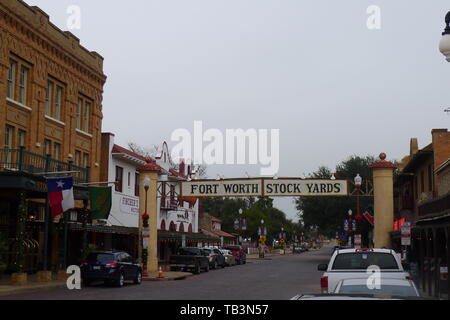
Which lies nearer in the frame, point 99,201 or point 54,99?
point 99,201

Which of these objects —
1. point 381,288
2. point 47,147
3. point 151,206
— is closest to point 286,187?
point 151,206

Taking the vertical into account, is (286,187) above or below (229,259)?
above

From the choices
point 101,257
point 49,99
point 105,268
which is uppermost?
point 49,99

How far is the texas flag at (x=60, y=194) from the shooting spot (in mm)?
25547

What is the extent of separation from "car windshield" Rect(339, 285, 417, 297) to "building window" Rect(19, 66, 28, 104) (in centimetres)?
2512

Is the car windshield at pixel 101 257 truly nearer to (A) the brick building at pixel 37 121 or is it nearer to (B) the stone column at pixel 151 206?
(A) the brick building at pixel 37 121

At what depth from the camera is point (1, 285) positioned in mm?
23797

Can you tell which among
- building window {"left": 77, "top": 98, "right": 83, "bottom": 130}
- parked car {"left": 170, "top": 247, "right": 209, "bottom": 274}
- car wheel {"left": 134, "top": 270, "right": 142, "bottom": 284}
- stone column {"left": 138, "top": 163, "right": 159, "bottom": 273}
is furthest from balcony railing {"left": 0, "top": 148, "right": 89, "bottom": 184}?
parked car {"left": 170, "top": 247, "right": 209, "bottom": 274}

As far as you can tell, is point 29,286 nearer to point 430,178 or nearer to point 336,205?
point 430,178

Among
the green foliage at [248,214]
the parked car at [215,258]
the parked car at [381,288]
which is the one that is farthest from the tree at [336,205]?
the parked car at [381,288]

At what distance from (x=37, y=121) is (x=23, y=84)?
2064 mm

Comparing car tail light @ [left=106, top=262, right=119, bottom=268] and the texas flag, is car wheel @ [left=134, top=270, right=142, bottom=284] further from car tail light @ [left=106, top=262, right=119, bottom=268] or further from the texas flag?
the texas flag

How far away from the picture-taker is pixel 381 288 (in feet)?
34.6
